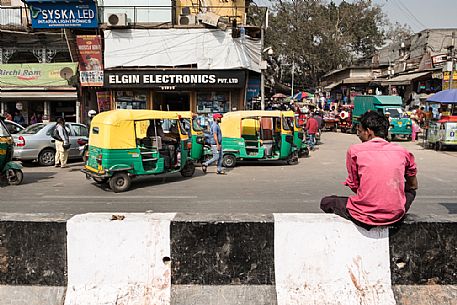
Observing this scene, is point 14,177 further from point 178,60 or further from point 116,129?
point 178,60

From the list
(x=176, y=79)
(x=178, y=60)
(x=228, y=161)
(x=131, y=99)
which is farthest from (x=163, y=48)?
(x=228, y=161)

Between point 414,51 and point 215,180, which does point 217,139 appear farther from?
point 414,51

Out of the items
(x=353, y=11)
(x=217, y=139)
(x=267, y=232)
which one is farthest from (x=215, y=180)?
(x=353, y=11)

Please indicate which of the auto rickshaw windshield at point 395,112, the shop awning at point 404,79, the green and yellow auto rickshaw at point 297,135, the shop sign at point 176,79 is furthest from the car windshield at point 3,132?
the shop awning at point 404,79

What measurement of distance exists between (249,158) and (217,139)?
256 cm

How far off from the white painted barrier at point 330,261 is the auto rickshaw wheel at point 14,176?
30.9ft

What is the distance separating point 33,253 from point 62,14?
20.7m

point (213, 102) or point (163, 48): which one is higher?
point (163, 48)

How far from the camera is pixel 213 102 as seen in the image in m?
22.9

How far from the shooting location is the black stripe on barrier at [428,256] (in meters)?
3.37

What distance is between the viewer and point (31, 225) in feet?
11.1

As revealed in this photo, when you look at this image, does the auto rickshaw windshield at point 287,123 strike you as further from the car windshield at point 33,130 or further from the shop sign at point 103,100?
the shop sign at point 103,100

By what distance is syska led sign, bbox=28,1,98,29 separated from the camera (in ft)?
70.5

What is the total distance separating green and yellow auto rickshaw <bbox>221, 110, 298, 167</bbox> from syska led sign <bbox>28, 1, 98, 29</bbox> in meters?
10.8
